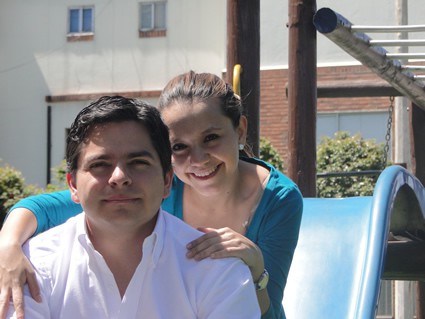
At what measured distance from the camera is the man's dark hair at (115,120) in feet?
7.30

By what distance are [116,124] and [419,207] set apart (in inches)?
128

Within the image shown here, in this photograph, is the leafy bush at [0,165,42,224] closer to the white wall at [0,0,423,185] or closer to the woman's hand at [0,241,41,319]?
the white wall at [0,0,423,185]

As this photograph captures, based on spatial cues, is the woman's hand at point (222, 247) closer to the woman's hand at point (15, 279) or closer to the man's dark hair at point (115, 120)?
the man's dark hair at point (115, 120)

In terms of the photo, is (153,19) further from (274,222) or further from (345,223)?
(274,222)

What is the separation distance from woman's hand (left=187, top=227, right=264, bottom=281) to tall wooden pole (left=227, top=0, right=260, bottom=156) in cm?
259

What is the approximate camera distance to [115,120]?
222 cm

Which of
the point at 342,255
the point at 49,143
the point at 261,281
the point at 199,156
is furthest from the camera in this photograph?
the point at 49,143

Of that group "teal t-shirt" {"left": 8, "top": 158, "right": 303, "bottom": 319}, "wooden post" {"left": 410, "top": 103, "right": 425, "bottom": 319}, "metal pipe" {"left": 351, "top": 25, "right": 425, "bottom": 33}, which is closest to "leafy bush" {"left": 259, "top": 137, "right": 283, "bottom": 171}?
"wooden post" {"left": 410, "top": 103, "right": 425, "bottom": 319}

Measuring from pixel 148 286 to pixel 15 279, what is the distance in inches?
12.8

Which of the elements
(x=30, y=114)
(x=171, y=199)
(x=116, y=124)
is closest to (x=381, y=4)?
(x=30, y=114)

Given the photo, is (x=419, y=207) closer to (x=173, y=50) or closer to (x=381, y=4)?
(x=381, y=4)

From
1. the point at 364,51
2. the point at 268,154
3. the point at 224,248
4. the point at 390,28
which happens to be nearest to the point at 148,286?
the point at 224,248

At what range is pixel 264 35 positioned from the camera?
15.3 meters

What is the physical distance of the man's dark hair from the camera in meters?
2.22
